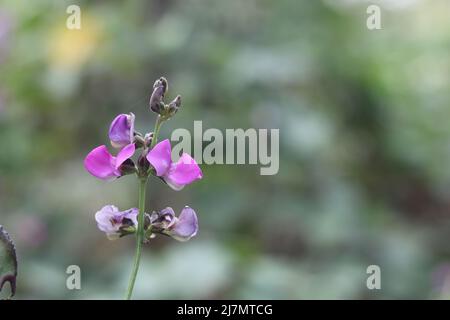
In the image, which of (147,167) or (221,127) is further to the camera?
(221,127)

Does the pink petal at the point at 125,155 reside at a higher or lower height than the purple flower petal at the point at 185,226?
higher

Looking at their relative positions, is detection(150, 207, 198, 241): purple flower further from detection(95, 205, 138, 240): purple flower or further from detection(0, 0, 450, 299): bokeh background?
detection(0, 0, 450, 299): bokeh background

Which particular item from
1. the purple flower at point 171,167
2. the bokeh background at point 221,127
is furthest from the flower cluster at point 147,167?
the bokeh background at point 221,127

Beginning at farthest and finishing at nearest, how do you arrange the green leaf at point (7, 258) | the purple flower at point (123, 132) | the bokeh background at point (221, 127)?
the bokeh background at point (221, 127), the purple flower at point (123, 132), the green leaf at point (7, 258)

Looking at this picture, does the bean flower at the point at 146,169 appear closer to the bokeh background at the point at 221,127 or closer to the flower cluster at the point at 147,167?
the flower cluster at the point at 147,167

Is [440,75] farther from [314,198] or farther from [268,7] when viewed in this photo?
[314,198]

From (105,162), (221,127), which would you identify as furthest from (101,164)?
(221,127)

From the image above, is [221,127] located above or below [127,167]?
above

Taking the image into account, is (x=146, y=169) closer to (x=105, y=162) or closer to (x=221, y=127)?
(x=105, y=162)

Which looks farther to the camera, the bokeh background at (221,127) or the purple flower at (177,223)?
the bokeh background at (221,127)
